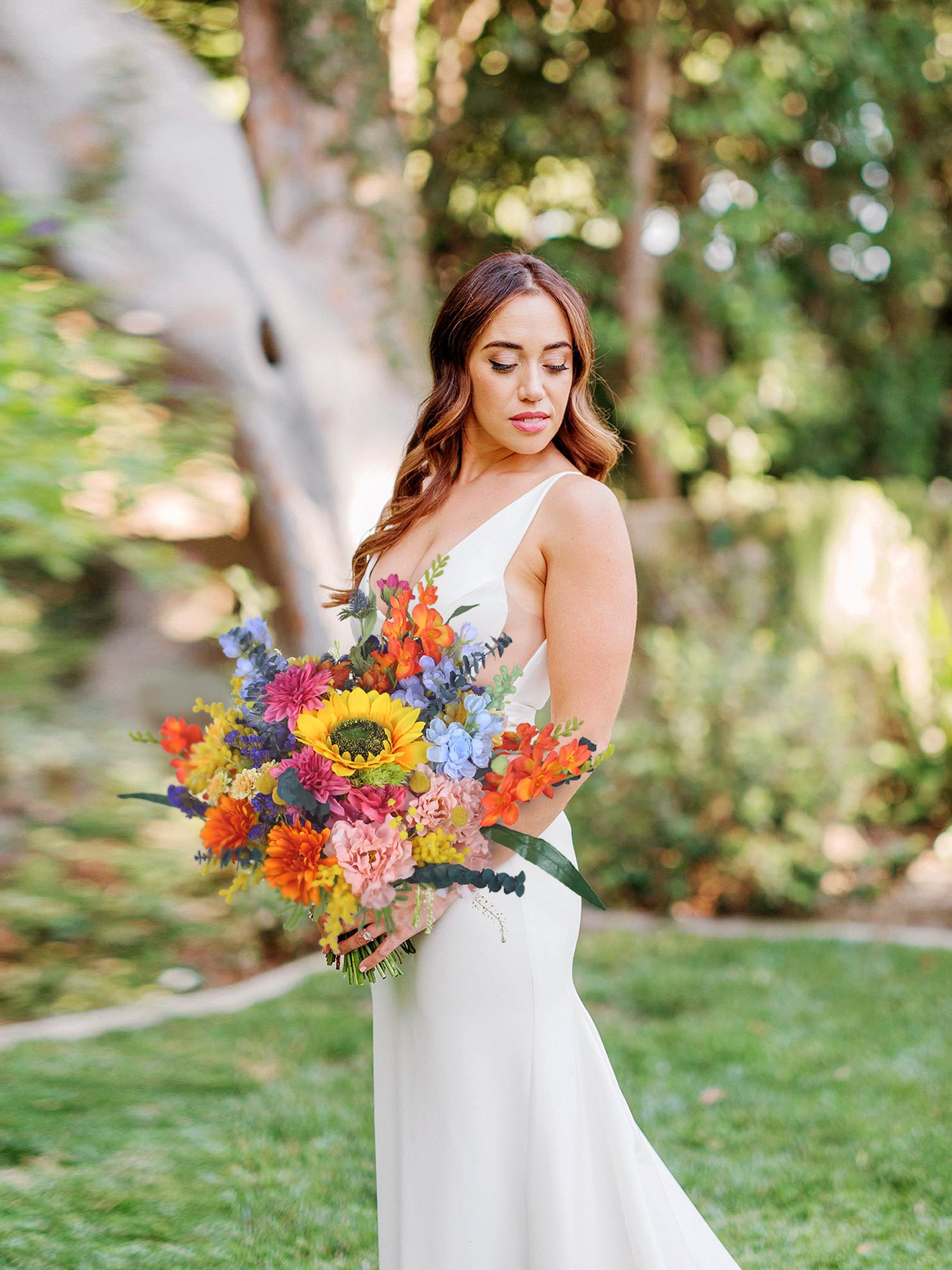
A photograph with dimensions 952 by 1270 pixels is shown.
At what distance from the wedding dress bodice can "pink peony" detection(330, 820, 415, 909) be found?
358mm

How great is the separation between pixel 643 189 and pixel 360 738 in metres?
7.27

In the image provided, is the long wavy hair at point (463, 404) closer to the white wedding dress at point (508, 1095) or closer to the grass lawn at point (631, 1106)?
the white wedding dress at point (508, 1095)

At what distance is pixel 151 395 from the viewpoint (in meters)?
5.84

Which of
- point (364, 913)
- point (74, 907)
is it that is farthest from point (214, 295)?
point (364, 913)

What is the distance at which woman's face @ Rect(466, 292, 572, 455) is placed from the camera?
219 cm

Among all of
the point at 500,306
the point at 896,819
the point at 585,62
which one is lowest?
the point at 896,819

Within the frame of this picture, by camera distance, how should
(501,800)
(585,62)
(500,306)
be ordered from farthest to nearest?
(585,62) → (500,306) → (501,800)

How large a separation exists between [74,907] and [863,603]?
4.68m

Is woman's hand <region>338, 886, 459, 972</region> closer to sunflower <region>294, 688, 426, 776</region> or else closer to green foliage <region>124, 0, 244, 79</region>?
sunflower <region>294, 688, 426, 776</region>

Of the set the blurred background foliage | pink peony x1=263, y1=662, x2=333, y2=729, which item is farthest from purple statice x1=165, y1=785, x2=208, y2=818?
the blurred background foliage

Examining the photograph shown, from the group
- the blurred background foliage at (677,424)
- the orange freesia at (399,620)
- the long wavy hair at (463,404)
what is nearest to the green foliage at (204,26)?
the blurred background foliage at (677,424)

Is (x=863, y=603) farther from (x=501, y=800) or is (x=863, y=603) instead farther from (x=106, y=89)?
(x=501, y=800)

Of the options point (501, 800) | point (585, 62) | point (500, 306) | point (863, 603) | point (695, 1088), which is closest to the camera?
point (501, 800)

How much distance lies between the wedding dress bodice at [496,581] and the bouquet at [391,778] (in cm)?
12
